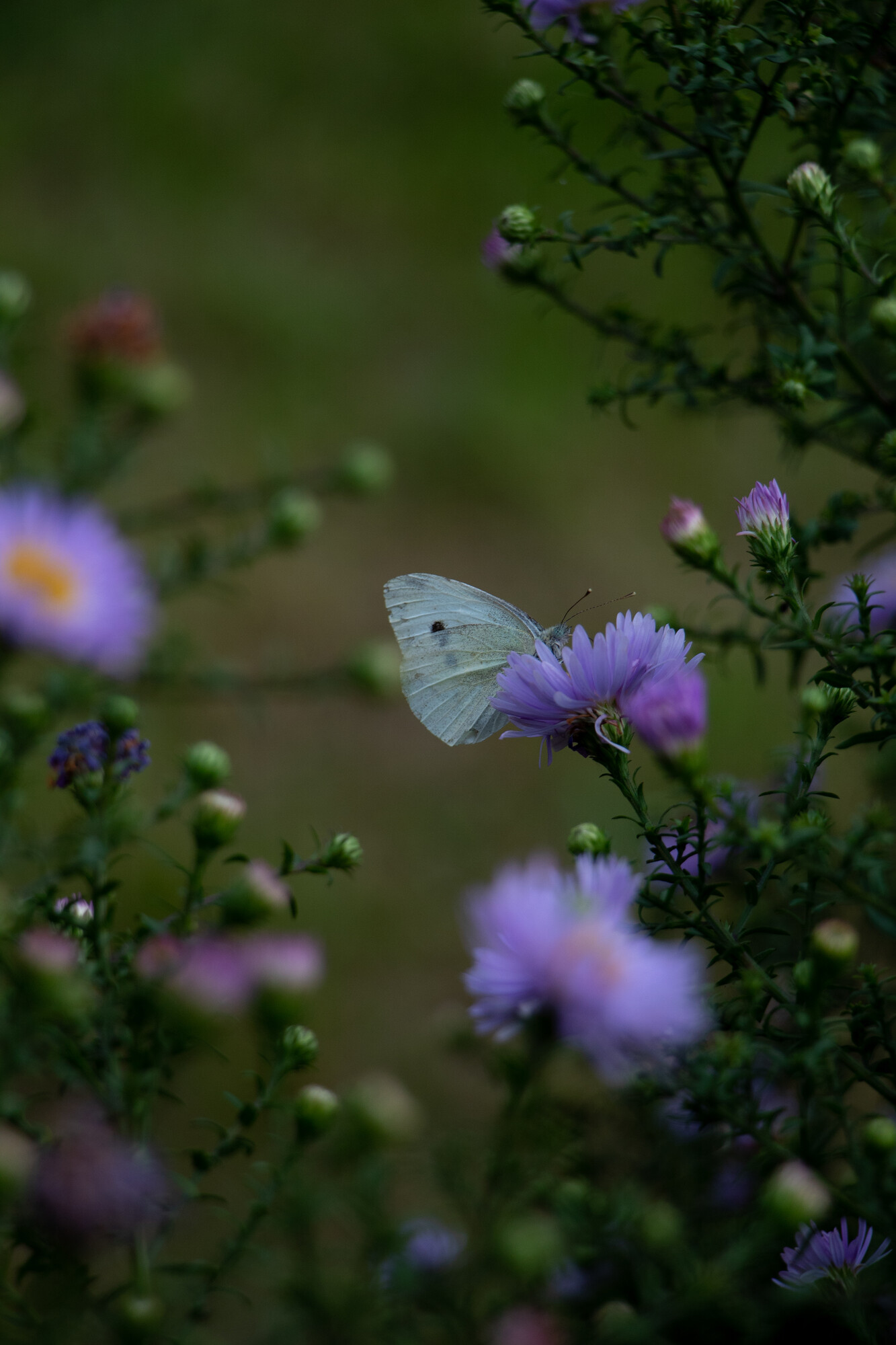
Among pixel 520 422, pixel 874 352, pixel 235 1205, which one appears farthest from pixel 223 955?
pixel 520 422

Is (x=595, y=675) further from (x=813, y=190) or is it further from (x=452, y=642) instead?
(x=452, y=642)

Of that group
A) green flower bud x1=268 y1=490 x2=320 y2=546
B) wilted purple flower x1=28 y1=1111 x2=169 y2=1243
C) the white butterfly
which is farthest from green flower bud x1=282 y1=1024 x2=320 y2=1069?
green flower bud x1=268 y1=490 x2=320 y2=546

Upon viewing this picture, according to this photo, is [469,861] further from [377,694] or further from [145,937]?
[145,937]

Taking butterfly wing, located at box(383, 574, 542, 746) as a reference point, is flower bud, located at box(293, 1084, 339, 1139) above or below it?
below

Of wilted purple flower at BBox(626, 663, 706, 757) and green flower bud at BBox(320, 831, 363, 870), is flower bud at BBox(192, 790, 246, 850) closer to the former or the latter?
green flower bud at BBox(320, 831, 363, 870)

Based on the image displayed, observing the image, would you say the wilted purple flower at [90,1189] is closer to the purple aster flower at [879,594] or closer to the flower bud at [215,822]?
the flower bud at [215,822]
